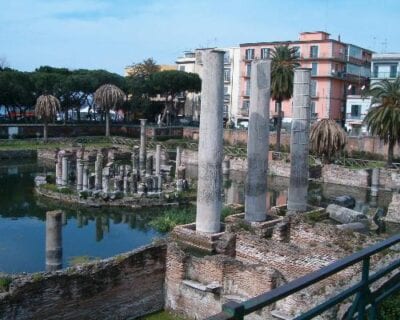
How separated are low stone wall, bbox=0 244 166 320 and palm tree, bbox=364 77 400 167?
28594mm

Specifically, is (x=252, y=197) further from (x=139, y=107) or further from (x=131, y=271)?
(x=139, y=107)

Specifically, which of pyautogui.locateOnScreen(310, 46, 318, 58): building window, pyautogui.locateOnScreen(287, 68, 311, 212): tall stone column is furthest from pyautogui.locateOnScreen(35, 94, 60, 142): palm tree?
pyautogui.locateOnScreen(287, 68, 311, 212): tall stone column

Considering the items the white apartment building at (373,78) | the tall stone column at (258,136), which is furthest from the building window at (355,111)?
the tall stone column at (258,136)

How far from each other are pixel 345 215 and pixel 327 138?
16819 mm

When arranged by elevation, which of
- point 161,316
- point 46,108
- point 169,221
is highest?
point 46,108

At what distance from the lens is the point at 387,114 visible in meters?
40.0

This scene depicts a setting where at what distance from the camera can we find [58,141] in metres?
58.2

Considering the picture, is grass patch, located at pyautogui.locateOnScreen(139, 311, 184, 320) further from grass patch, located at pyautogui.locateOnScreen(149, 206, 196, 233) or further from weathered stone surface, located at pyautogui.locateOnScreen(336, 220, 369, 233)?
weathered stone surface, located at pyautogui.locateOnScreen(336, 220, 369, 233)

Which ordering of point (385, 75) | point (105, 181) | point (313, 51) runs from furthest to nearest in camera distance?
1. point (313, 51)
2. point (385, 75)
3. point (105, 181)

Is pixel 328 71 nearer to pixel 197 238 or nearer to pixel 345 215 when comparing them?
pixel 345 215

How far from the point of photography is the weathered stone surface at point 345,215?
2673 cm

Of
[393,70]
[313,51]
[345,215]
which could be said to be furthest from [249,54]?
[345,215]

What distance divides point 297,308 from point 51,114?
155 feet

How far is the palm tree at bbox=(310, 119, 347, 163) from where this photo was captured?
43250 mm
